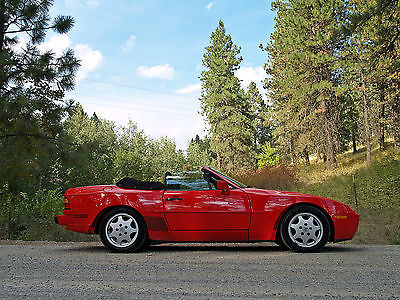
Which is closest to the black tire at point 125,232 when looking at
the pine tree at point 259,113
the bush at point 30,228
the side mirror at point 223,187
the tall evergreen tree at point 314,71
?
the side mirror at point 223,187

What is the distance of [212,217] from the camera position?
5703mm

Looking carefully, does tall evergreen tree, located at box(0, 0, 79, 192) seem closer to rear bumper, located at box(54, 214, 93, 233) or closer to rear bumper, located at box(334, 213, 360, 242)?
rear bumper, located at box(54, 214, 93, 233)

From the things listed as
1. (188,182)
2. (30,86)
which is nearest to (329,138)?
(30,86)

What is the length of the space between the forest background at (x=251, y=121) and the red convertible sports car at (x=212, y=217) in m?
4.17

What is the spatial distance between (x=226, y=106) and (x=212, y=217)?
124ft

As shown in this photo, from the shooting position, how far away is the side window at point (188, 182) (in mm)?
5977

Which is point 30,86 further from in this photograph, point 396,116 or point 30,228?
point 396,116

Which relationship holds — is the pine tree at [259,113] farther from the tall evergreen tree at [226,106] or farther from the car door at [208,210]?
the car door at [208,210]

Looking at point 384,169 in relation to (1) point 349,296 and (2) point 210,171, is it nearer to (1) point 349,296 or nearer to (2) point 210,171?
(2) point 210,171

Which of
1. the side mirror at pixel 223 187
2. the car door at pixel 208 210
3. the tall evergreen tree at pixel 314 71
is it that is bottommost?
the car door at pixel 208 210

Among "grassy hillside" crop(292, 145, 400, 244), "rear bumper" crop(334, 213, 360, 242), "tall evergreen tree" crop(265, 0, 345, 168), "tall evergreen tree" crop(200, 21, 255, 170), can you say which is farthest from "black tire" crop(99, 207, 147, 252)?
"tall evergreen tree" crop(200, 21, 255, 170)

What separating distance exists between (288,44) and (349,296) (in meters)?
28.7

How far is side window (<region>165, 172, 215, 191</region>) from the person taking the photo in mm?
5977

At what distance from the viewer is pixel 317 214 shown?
5.66 meters
